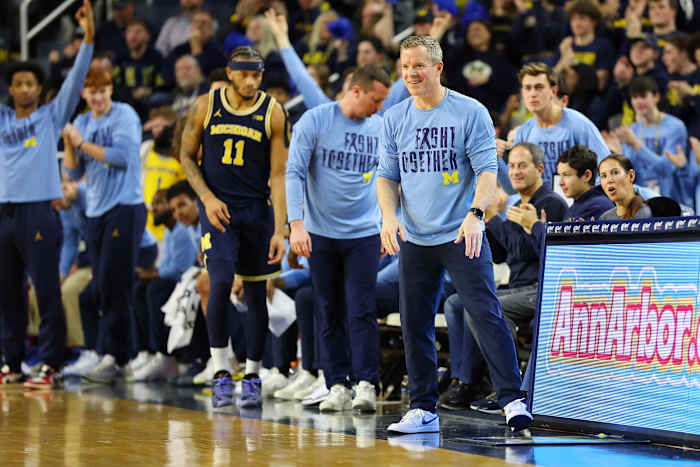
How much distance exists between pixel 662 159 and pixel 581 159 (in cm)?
275

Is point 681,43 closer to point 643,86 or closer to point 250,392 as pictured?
point 643,86

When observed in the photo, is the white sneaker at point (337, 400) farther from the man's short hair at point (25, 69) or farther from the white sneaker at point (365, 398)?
the man's short hair at point (25, 69)

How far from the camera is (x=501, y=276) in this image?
752 cm

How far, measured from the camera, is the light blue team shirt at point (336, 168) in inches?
273

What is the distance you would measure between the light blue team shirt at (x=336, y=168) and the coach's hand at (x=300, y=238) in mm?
244

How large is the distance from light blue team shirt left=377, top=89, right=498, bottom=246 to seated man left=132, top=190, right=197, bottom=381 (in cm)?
415

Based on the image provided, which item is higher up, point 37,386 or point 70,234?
point 70,234

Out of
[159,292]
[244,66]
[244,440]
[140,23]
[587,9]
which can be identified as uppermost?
[140,23]

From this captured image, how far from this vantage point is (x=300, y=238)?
662cm

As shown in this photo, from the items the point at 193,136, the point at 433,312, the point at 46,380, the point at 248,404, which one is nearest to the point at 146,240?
the point at 46,380

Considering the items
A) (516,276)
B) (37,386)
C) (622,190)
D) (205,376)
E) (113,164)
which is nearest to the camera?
(622,190)

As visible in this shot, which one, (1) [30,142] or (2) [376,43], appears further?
(2) [376,43]

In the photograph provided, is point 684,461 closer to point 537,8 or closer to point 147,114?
point 537,8

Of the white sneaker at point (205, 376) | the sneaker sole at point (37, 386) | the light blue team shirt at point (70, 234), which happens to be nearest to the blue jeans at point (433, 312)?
the white sneaker at point (205, 376)
